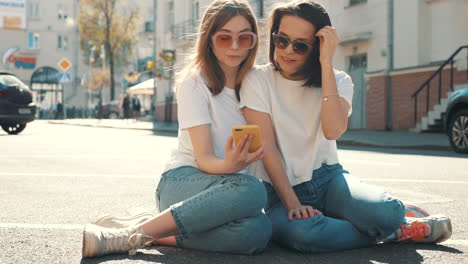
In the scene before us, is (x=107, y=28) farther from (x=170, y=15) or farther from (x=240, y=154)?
(x=240, y=154)

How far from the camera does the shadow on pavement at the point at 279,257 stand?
10.3 feet

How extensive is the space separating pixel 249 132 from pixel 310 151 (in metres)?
0.71

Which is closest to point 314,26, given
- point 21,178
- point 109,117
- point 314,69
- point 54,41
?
point 314,69

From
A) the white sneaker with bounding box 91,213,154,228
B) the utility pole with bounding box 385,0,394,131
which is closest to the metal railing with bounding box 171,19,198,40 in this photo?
the utility pole with bounding box 385,0,394,131

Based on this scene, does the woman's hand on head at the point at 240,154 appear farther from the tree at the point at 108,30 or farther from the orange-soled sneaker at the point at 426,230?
the tree at the point at 108,30

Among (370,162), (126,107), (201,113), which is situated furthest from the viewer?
(126,107)

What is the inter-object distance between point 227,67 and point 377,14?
1841 cm

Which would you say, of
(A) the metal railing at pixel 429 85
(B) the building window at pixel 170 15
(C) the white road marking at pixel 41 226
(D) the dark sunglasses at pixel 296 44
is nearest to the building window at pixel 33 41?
(B) the building window at pixel 170 15

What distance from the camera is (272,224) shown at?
11.3 feet

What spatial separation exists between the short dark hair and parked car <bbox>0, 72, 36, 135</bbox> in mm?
14485

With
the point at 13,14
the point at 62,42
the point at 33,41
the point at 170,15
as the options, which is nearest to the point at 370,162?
the point at 170,15

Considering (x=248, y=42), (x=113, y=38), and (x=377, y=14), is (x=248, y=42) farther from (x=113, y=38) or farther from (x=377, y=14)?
(x=113, y=38)

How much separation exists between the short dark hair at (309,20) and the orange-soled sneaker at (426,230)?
2.99 ft

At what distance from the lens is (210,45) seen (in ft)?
11.9
